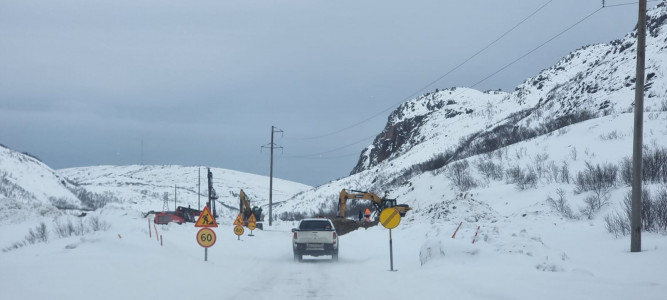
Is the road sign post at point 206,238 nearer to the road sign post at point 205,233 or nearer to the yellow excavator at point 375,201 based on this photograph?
the road sign post at point 205,233

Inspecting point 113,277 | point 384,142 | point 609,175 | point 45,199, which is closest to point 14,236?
point 113,277

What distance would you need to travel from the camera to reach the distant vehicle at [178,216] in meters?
57.5

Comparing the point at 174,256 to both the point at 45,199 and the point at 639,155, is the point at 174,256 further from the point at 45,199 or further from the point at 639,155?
the point at 45,199

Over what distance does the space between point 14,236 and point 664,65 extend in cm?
7018

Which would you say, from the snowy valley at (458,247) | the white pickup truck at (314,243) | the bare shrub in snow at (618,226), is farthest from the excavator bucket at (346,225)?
the bare shrub in snow at (618,226)

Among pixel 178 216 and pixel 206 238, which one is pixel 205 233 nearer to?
pixel 206 238

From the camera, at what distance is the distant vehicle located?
57.5m

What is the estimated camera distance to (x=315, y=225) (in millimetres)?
27125

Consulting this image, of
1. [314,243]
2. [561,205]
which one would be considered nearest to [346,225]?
[561,205]

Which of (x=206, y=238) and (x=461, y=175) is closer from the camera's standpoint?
(x=206, y=238)

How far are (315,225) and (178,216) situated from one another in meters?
39.1

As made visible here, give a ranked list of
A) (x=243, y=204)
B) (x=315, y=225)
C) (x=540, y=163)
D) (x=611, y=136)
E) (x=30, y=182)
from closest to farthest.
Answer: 1. (x=315, y=225)
2. (x=611, y=136)
3. (x=540, y=163)
4. (x=243, y=204)
5. (x=30, y=182)

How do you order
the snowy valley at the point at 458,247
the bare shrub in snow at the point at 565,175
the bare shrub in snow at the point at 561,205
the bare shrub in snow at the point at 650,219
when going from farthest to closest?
the bare shrub in snow at the point at 565,175 < the bare shrub in snow at the point at 561,205 < the bare shrub in snow at the point at 650,219 < the snowy valley at the point at 458,247

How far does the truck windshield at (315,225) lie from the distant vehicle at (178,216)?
106ft
